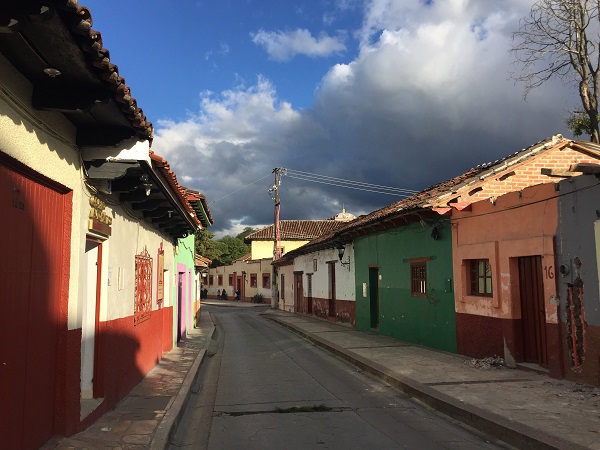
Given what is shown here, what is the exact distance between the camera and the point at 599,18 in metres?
16.6

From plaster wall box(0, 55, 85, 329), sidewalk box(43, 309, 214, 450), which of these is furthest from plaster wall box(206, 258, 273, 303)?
plaster wall box(0, 55, 85, 329)

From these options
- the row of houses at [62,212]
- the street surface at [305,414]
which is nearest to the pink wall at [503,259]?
the street surface at [305,414]

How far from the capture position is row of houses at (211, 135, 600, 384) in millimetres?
7566

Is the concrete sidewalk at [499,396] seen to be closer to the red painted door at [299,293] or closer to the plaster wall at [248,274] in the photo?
the red painted door at [299,293]

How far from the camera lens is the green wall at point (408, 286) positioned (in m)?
11.6

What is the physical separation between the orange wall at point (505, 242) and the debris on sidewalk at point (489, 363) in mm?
805

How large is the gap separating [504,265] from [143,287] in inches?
261

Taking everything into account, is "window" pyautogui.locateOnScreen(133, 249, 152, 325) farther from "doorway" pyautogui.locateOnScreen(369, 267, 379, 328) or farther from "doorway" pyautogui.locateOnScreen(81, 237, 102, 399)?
"doorway" pyautogui.locateOnScreen(369, 267, 379, 328)

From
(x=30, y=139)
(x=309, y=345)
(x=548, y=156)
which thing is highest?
(x=548, y=156)

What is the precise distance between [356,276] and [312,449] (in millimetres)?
13399

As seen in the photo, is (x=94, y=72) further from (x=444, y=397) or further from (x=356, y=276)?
(x=356, y=276)

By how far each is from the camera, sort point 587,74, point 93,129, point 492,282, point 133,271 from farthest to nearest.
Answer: point 587,74 < point 492,282 < point 133,271 < point 93,129

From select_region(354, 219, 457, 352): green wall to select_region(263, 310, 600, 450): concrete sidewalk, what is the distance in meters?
0.87

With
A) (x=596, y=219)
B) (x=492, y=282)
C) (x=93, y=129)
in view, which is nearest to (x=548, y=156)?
(x=492, y=282)
